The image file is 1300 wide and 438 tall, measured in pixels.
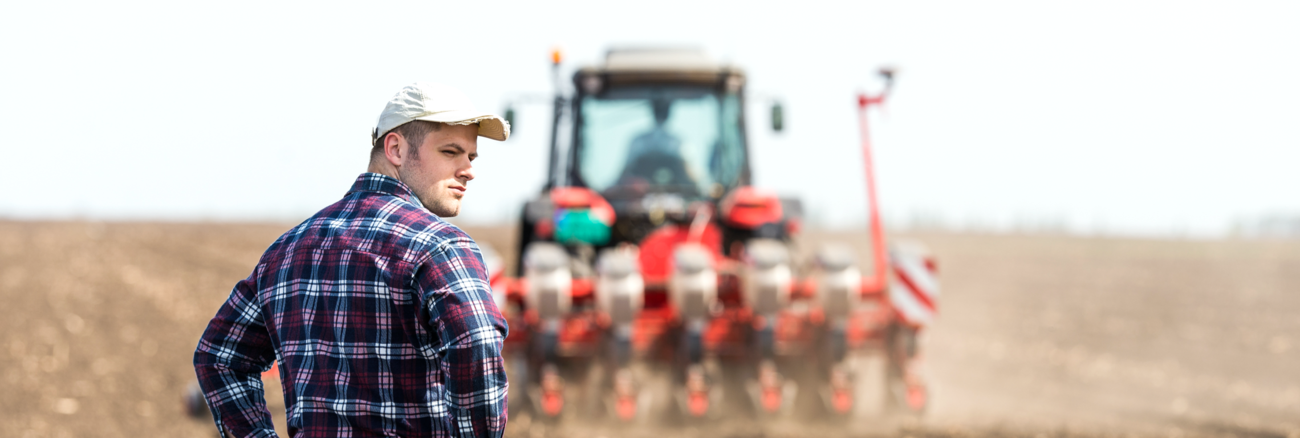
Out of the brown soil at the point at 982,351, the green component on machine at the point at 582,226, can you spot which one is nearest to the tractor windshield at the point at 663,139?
the green component on machine at the point at 582,226

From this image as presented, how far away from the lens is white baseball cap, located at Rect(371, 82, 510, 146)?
185 centimetres

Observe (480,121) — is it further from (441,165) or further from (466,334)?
(466,334)

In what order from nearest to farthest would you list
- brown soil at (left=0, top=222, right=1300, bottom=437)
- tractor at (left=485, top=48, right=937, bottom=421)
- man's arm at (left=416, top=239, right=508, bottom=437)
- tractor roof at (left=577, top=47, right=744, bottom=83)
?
man's arm at (left=416, top=239, right=508, bottom=437), tractor at (left=485, top=48, right=937, bottom=421), brown soil at (left=0, top=222, right=1300, bottom=437), tractor roof at (left=577, top=47, right=744, bottom=83)

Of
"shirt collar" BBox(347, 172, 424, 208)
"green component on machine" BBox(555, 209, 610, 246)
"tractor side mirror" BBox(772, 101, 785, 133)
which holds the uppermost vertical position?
"tractor side mirror" BBox(772, 101, 785, 133)

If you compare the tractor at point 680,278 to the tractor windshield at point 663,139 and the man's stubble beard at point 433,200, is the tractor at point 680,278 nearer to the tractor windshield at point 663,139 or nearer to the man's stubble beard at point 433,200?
the tractor windshield at point 663,139

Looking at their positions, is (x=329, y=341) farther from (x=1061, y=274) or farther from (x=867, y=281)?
(x=1061, y=274)

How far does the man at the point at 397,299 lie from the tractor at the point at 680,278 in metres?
4.76

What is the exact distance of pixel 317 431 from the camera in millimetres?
1848

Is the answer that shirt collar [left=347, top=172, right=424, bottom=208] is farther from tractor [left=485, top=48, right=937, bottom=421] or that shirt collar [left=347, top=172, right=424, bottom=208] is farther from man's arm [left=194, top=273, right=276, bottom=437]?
tractor [left=485, top=48, right=937, bottom=421]

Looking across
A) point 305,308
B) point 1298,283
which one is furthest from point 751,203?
point 1298,283

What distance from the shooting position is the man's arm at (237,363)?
203 cm

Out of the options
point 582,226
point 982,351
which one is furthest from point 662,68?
point 982,351

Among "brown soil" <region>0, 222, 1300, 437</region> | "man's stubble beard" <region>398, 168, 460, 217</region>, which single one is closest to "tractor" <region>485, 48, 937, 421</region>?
"brown soil" <region>0, 222, 1300, 437</region>

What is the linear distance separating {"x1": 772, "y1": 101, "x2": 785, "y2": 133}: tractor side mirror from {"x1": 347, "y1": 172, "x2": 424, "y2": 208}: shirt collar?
235 inches
